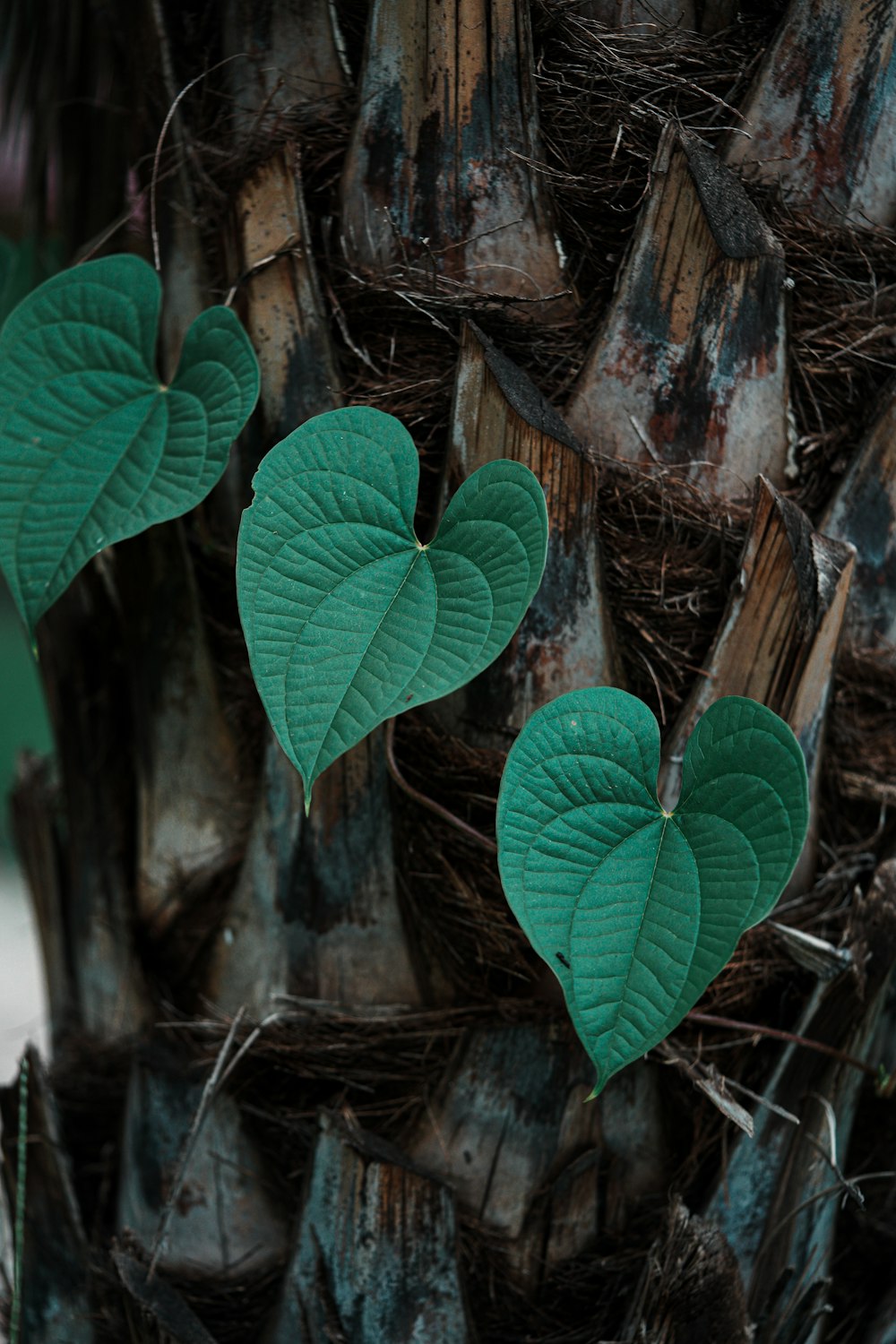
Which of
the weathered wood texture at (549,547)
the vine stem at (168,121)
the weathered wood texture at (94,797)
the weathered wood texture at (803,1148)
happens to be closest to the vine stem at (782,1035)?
the weathered wood texture at (803,1148)

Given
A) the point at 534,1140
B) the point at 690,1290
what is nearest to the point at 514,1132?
the point at 534,1140

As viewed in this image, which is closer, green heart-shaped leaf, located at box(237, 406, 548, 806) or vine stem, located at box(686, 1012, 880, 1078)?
green heart-shaped leaf, located at box(237, 406, 548, 806)

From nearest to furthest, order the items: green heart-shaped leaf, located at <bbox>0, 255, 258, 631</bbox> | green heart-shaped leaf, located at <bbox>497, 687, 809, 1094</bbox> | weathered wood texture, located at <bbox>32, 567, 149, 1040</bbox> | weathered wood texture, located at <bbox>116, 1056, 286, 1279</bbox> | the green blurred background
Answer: green heart-shaped leaf, located at <bbox>497, 687, 809, 1094</bbox>
green heart-shaped leaf, located at <bbox>0, 255, 258, 631</bbox>
weathered wood texture, located at <bbox>116, 1056, 286, 1279</bbox>
weathered wood texture, located at <bbox>32, 567, 149, 1040</bbox>
the green blurred background

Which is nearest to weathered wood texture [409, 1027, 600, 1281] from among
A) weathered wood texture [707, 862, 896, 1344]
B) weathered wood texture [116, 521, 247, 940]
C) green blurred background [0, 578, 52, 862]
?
weathered wood texture [707, 862, 896, 1344]

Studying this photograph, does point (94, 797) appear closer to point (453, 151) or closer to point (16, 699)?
point (453, 151)

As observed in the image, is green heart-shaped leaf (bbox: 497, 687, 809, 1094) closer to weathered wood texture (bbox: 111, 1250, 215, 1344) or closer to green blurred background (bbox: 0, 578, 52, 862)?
weathered wood texture (bbox: 111, 1250, 215, 1344)

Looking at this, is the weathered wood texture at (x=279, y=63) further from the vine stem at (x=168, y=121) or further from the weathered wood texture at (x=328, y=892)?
the weathered wood texture at (x=328, y=892)

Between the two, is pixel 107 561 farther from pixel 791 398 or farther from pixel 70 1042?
pixel 791 398

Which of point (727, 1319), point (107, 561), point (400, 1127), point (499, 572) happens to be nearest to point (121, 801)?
point (107, 561)
